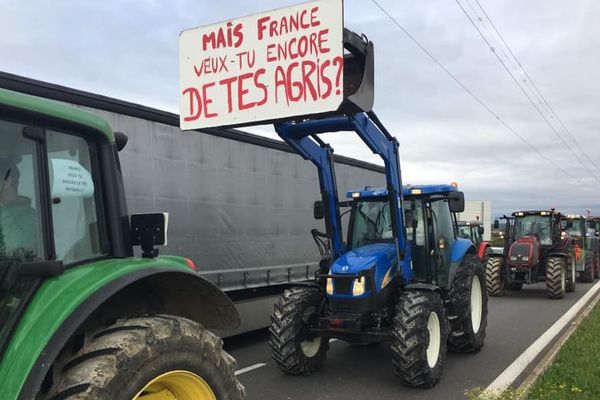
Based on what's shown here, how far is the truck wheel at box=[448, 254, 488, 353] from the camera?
709 centimetres

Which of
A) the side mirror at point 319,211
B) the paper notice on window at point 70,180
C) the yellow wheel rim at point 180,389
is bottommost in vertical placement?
the yellow wheel rim at point 180,389

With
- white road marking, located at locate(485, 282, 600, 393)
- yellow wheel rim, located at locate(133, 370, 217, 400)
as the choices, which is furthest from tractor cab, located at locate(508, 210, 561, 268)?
yellow wheel rim, located at locate(133, 370, 217, 400)

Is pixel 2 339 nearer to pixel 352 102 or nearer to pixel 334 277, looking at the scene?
pixel 352 102

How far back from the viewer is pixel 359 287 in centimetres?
600

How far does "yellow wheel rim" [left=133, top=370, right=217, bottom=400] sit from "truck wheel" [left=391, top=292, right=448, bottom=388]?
3.17 meters

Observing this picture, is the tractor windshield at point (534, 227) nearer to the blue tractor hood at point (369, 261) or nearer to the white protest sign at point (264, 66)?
the blue tractor hood at point (369, 261)

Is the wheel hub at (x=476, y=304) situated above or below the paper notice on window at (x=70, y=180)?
below

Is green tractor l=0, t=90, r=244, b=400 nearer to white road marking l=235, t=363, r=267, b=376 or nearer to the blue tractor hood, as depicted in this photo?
the blue tractor hood

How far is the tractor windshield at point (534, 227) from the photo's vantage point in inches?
603

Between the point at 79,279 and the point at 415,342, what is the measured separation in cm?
386

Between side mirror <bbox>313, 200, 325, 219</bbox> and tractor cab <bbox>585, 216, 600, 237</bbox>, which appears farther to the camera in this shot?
tractor cab <bbox>585, 216, 600, 237</bbox>

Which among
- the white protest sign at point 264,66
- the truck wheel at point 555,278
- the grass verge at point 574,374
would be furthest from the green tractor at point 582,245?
the white protest sign at point 264,66

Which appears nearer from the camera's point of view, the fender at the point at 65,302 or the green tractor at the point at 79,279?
the fender at the point at 65,302

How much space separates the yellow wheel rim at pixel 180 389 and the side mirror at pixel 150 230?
70 centimetres
